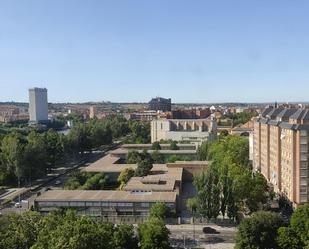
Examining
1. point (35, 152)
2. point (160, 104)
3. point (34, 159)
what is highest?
point (160, 104)

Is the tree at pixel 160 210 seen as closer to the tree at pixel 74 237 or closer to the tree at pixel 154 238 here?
the tree at pixel 154 238

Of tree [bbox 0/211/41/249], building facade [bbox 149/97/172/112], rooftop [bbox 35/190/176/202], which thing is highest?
building facade [bbox 149/97/172/112]

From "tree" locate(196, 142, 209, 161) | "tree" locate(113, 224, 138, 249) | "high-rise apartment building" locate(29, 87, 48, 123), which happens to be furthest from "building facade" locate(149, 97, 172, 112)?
"tree" locate(113, 224, 138, 249)

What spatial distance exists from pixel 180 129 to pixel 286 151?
50.1 m

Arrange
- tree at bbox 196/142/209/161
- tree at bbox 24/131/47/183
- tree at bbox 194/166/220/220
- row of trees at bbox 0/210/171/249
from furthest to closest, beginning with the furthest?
tree at bbox 196/142/209/161 < tree at bbox 24/131/47/183 < tree at bbox 194/166/220/220 < row of trees at bbox 0/210/171/249

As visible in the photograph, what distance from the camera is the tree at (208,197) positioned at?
3284cm

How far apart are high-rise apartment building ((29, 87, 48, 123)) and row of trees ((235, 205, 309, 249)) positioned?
12950 cm

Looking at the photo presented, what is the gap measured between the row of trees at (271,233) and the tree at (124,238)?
6.10 metres

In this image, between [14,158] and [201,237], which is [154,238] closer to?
[201,237]

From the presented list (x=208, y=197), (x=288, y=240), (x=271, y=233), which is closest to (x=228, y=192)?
(x=208, y=197)

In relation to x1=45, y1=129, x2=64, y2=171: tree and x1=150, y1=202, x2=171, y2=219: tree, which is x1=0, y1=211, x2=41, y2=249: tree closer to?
x1=150, y1=202, x2=171, y2=219: tree

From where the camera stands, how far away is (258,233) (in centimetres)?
2555

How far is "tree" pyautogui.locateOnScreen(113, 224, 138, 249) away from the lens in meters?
23.7

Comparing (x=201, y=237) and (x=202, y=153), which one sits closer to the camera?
(x=201, y=237)
